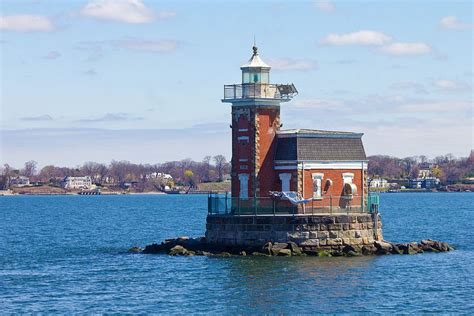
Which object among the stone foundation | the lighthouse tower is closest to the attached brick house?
the lighthouse tower

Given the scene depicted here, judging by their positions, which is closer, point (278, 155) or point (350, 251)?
point (350, 251)

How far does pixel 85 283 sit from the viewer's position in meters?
51.9

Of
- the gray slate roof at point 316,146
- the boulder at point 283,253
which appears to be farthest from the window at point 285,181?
the boulder at point 283,253

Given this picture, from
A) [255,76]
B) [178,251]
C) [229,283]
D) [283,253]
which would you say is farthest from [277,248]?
[255,76]

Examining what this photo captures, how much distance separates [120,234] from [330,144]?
32.4m

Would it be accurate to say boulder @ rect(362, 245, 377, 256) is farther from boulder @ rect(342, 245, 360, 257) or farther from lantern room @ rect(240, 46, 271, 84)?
lantern room @ rect(240, 46, 271, 84)

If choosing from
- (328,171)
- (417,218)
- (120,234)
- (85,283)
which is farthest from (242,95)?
(417,218)

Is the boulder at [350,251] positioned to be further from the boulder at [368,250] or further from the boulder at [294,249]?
the boulder at [294,249]

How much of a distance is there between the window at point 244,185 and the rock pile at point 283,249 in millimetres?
3326

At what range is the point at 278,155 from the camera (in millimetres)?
61688

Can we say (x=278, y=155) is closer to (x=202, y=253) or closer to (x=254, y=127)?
(x=254, y=127)

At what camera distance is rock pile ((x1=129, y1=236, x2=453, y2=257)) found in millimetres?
58375

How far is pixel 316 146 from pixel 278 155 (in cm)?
219

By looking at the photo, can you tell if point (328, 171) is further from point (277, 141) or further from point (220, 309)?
point (220, 309)
